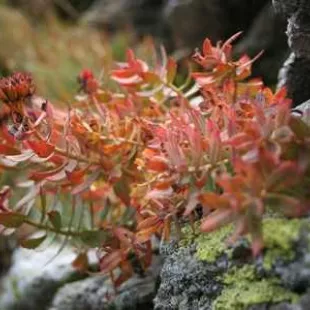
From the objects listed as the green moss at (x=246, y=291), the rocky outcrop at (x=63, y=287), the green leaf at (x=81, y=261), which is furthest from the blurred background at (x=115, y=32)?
the green moss at (x=246, y=291)

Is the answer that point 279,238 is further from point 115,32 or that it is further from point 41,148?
point 115,32

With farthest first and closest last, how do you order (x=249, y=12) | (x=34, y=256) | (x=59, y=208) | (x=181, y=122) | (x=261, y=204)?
(x=249, y=12) < (x=34, y=256) < (x=59, y=208) < (x=181, y=122) < (x=261, y=204)

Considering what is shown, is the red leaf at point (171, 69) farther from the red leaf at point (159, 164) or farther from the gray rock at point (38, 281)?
the gray rock at point (38, 281)

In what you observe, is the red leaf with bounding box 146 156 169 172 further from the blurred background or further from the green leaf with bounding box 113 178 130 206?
the blurred background

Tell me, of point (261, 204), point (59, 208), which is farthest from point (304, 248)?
point (59, 208)

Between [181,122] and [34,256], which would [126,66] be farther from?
[34,256]

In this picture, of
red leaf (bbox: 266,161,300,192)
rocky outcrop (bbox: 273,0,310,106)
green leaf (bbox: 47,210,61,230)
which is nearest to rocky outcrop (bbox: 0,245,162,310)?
green leaf (bbox: 47,210,61,230)

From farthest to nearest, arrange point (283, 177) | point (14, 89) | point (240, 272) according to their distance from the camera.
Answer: point (14, 89) → point (240, 272) → point (283, 177)

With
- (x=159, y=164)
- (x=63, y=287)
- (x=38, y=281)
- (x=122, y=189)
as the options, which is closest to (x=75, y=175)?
(x=122, y=189)
